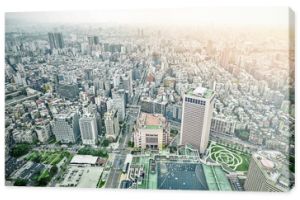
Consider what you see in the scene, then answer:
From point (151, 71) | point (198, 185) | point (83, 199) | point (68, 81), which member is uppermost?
point (151, 71)

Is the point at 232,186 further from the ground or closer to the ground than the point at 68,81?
closer to the ground

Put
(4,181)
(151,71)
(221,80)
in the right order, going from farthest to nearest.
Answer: (151,71)
(221,80)
(4,181)

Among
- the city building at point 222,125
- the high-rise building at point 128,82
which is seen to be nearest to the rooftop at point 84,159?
the high-rise building at point 128,82

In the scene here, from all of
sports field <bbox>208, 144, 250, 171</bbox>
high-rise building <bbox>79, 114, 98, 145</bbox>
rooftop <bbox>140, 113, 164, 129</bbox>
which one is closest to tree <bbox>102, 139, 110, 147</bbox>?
high-rise building <bbox>79, 114, 98, 145</bbox>

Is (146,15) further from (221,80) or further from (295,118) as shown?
(295,118)

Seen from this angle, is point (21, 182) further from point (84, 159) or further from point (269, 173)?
point (269, 173)

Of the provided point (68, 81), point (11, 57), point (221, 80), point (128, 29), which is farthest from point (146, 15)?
point (11, 57)

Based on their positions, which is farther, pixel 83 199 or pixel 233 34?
pixel 233 34

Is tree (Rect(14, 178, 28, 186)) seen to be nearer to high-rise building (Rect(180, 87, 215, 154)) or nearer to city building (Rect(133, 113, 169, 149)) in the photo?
city building (Rect(133, 113, 169, 149))
